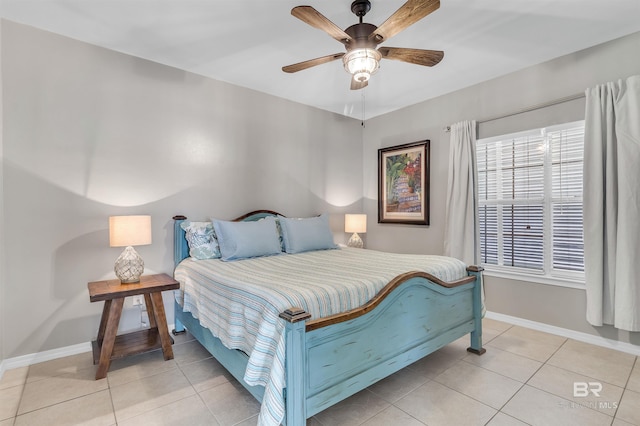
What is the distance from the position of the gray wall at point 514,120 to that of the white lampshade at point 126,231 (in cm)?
326

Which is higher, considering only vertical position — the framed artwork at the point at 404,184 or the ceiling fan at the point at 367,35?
the ceiling fan at the point at 367,35

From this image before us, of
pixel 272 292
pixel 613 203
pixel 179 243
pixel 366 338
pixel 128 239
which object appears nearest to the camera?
pixel 272 292

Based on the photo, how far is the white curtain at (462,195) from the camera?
3553 millimetres

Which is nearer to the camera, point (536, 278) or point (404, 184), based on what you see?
point (536, 278)

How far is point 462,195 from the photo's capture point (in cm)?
361

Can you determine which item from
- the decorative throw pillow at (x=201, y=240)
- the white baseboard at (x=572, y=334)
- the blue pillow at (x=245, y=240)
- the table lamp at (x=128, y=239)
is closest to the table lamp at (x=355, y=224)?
the blue pillow at (x=245, y=240)

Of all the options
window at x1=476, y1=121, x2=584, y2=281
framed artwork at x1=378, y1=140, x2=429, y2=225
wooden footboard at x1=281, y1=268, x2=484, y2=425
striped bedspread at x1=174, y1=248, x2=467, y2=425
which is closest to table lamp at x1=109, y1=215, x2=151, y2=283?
striped bedspread at x1=174, y1=248, x2=467, y2=425

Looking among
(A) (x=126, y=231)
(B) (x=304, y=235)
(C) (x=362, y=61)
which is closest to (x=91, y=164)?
(A) (x=126, y=231)

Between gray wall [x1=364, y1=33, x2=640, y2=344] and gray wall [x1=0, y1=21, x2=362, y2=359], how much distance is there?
81.5 inches

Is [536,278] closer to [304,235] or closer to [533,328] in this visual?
[533,328]

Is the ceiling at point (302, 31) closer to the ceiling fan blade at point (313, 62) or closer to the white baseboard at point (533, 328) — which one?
the ceiling fan blade at point (313, 62)

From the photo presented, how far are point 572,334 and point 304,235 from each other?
2.73 meters

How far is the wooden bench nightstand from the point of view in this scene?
228cm

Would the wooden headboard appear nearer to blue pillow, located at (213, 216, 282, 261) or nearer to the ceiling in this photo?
blue pillow, located at (213, 216, 282, 261)
